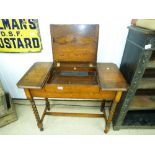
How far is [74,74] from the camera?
4.58 feet

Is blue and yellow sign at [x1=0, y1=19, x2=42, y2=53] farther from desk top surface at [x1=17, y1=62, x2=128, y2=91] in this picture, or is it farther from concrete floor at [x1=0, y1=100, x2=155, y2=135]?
concrete floor at [x1=0, y1=100, x2=155, y2=135]

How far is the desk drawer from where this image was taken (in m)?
1.11

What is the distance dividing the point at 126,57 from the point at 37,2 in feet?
3.33

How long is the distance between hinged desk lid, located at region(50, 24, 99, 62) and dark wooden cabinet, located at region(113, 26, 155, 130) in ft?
1.11

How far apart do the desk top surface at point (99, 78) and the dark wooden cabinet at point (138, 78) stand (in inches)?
5.1

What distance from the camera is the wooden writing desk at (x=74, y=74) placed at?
1114mm

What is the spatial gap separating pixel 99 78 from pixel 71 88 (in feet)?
0.86

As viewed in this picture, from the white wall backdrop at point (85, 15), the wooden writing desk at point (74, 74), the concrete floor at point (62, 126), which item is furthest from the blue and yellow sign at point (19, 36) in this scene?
the concrete floor at point (62, 126)

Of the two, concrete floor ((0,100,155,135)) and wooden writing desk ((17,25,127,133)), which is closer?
wooden writing desk ((17,25,127,133))

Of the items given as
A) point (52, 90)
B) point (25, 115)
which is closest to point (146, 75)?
point (52, 90)

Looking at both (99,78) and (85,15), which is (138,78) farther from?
(85,15)

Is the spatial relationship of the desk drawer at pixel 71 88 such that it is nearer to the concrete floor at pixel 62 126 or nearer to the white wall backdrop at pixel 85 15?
the white wall backdrop at pixel 85 15

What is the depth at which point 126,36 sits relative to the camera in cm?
138

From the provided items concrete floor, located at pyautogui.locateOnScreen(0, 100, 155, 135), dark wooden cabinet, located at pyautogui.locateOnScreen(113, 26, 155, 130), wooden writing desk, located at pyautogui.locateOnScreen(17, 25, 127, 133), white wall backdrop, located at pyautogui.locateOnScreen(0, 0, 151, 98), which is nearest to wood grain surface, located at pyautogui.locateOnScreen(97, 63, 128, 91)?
wooden writing desk, located at pyautogui.locateOnScreen(17, 25, 127, 133)
